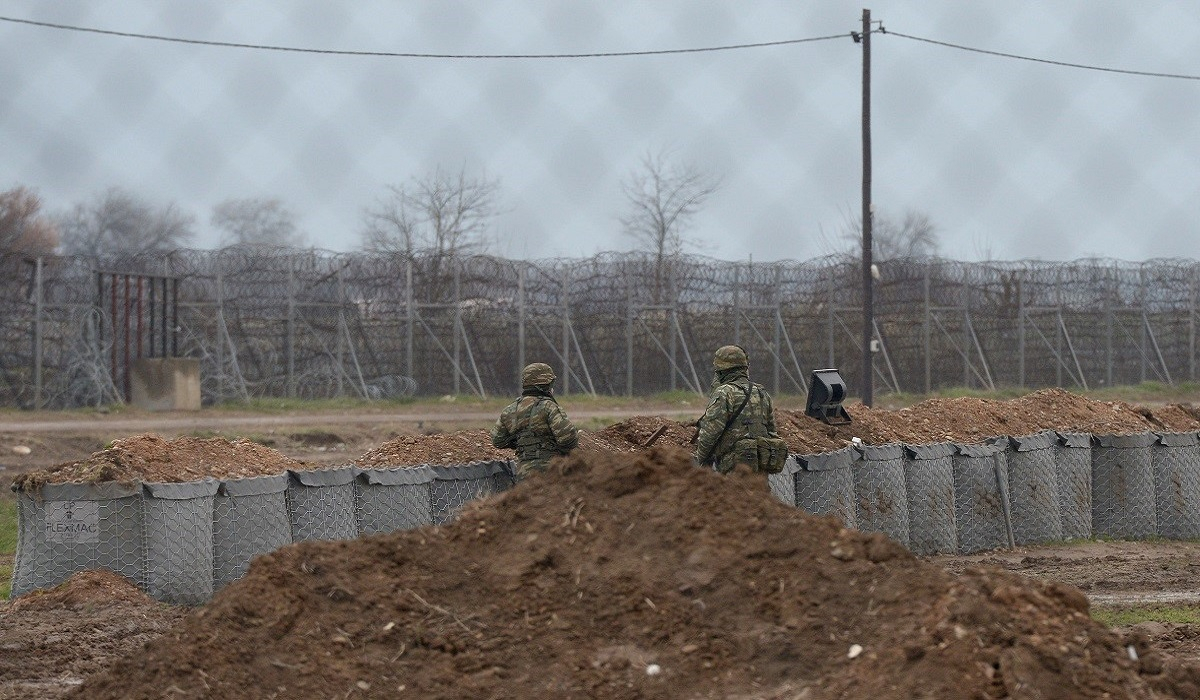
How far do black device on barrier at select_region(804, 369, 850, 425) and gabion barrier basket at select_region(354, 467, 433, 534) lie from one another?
14.4 ft

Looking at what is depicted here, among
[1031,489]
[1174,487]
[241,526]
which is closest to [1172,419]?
[1174,487]

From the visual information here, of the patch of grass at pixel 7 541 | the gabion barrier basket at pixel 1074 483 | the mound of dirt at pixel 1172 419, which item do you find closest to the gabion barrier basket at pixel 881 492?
the gabion barrier basket at pixel 1074 483

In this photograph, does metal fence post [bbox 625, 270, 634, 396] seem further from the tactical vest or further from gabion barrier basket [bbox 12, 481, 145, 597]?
gabion barrier basket [bbox 12, 481, 145, 597]

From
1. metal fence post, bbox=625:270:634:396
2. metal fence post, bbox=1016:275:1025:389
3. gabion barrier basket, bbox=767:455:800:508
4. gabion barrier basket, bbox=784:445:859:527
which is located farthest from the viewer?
metal fence post, bbox=1016:275:1025:389

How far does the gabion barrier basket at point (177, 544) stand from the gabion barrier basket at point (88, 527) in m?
0.07

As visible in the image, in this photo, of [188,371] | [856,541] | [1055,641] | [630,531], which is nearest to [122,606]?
[630,531]

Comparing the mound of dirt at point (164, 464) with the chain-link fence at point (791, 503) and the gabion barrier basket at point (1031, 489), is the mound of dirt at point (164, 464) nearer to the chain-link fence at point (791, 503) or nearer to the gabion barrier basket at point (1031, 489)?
the chain-link fence at point (791, 503)

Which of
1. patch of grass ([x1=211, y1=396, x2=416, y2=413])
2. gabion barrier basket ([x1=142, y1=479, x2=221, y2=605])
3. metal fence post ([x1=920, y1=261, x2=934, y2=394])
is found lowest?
gabion barrier basket ([x1=142, y1=479, x2=221, y2=605])

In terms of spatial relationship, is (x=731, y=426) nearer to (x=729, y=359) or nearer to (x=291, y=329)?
(x=729, y=359)

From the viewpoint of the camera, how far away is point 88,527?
8.59 m

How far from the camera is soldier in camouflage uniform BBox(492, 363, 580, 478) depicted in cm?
911

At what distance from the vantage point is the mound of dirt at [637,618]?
472 cm

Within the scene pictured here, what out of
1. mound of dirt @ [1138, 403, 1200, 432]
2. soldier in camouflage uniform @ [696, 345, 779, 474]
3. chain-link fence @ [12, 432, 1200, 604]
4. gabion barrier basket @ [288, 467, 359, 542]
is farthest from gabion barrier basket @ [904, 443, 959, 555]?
gabion barrier basket @ [288, 467, 359, 542]

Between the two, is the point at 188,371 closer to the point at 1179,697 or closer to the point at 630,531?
the point at 630,531
